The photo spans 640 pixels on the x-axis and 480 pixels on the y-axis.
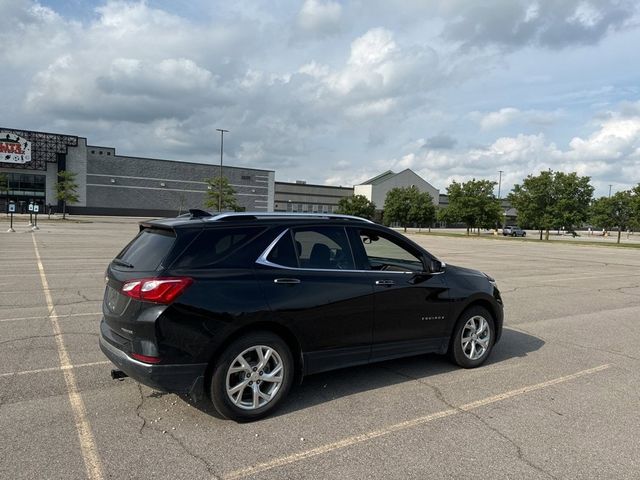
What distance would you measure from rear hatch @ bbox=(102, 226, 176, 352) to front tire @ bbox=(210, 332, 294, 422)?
63cm

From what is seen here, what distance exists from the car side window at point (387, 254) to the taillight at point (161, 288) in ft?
6.28

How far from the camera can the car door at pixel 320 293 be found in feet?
13.7

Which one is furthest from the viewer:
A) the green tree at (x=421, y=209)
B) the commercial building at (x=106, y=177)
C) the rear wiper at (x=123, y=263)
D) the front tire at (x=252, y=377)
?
the commercial building at (x=106, y=177)

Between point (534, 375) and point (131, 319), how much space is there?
13.8ft

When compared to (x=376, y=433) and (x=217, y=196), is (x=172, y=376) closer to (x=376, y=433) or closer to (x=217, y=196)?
(x=376, y=433)

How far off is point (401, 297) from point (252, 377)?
5.71ft

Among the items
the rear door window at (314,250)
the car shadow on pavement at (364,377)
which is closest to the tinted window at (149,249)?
the rear door window at (314,250)

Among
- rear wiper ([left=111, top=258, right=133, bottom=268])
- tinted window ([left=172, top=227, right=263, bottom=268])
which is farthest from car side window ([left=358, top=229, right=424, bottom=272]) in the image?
rear wiper ([left=111, top=258, right=133, bottom=268])

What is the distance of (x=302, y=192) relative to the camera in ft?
368

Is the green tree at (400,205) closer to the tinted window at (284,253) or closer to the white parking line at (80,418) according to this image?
the white parking line at (80,418)

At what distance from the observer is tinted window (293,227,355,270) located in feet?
14.7

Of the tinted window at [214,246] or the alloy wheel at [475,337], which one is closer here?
the tinted window at [214,246]

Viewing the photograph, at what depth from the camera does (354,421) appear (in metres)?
4.04

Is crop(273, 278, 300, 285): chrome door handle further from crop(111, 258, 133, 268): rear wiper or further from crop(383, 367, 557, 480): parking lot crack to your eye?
crop(383, 367, 557, 480): parking lot crack
